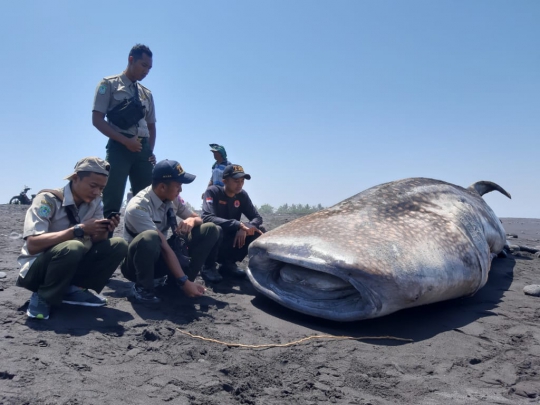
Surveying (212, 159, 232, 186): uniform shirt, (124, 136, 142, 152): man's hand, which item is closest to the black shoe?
(124, 136, 142, 152): man's hand

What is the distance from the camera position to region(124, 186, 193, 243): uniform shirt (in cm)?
390

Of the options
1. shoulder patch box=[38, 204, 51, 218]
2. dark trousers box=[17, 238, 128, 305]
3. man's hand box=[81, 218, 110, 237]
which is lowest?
dark trousers box=[17, 238, 128, 305]

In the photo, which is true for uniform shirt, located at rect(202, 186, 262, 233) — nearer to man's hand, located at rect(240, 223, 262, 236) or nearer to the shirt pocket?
man's hand, located at rect(240, 223, 262, 236)

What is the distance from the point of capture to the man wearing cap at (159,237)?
3.79 meters

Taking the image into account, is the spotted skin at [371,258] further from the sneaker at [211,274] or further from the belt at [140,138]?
the belt at [140,138]

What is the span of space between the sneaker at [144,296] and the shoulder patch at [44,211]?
0.95m

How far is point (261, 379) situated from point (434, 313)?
1.84 metres

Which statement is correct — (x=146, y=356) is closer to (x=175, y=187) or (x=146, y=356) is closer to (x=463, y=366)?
(x=175, y=187)

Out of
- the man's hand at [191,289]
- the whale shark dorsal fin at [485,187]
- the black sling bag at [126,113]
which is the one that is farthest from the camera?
the whale shark dorsal fin at [485,187]

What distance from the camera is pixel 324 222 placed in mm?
4020

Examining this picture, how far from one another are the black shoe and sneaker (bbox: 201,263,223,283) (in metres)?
0.17

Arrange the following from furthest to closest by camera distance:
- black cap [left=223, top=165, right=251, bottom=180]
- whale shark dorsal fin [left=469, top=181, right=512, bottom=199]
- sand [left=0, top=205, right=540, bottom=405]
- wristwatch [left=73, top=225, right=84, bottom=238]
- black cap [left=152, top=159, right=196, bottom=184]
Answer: whale shark dorsal fin [left=469, top=181, right=512, bottom=199]
black cap [left=223, top=165, right=251, bottom=180]
black cap [left=152, top=159, right=196, bottom=184]
wristwatch [left=73, top=225, right=84, bottom=238]
sand [left=0, top=205, right=540, bottom=405]

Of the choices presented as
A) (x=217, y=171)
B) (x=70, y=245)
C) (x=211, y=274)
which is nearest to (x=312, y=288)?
(x=211, y=274)

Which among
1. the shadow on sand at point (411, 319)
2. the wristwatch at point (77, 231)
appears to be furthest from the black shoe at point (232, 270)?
the wristwatch at point (77, 231)
